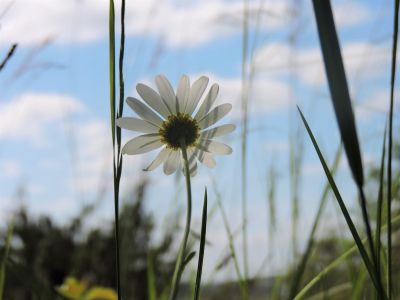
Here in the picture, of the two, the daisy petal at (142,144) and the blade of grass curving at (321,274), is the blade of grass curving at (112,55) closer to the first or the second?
the daisy petal at (142,144)

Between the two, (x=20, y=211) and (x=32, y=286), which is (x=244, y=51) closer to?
(x=32, y=286)

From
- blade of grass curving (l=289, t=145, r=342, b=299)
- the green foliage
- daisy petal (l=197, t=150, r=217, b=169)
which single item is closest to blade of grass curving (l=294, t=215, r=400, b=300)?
blade of grass curving (l=289, t=145, r=342, b=299)

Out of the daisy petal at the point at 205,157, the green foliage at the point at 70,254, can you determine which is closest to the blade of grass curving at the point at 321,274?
the daisy petal at the point at 205,157

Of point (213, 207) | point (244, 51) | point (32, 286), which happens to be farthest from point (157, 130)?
point (213, 207)

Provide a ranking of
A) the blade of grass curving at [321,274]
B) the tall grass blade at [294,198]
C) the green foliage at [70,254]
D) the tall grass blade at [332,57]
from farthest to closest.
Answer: the green foliage at [70,254], the tall grass blade at [294,198], the blade of grass curving at [321,274], the tall grass blade at [332,57]

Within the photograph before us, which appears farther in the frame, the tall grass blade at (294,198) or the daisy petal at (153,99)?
the tall grass blade at (294,198)

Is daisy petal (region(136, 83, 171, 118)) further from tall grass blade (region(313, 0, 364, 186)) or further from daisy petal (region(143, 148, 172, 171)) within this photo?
tall grass blade (region(313, 0, 364, 186))

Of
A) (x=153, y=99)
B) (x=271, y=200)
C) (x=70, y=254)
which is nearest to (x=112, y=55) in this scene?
(x=153, y=99)
